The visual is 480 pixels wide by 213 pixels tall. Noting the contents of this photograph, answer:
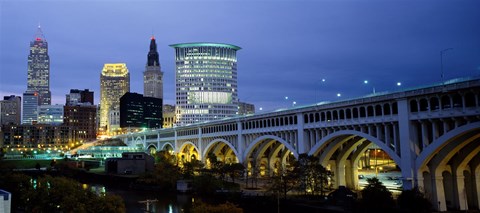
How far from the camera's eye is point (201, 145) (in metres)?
147

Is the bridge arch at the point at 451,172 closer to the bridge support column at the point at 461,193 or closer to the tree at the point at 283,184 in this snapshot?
the bridge support column at the point at 461,193

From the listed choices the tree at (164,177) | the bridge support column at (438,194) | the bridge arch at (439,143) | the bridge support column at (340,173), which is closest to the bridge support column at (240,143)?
the tree at (164,177)

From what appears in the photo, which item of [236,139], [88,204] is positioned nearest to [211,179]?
[236,139]

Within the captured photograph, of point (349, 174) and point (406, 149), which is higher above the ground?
point (406, 149)

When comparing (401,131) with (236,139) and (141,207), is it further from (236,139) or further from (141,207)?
(236,139)

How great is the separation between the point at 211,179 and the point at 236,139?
31.8m

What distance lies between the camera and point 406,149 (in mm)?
60781

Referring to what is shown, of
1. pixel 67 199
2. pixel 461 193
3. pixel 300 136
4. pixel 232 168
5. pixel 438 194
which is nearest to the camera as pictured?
pixel 67 199

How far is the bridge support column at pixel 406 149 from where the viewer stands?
198 feet

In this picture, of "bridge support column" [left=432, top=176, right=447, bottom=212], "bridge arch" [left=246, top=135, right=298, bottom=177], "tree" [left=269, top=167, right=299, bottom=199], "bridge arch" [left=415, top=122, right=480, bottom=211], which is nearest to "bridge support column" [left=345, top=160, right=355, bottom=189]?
"tree" [left=269, top=167, right=299, bottom=199]

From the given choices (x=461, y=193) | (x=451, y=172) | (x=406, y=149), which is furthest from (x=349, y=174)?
(x=406, y=149)

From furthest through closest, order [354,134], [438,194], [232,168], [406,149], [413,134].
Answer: [232,168], [354,134], [406,149], [413,134], [438,194]

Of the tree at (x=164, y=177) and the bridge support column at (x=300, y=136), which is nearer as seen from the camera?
the bridge support column at (x=300, y=136)

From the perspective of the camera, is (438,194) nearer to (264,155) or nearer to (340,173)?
(340,173)
